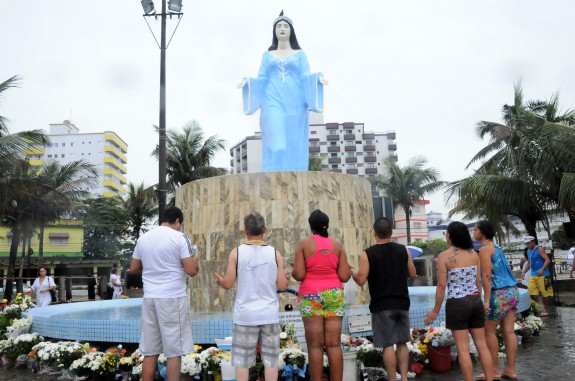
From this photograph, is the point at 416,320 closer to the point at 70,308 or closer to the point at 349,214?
the point at 349,214

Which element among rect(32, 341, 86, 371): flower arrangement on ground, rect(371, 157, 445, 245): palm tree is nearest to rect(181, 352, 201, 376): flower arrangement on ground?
rect(32, 341, 86, 371): flower arrangement on ground

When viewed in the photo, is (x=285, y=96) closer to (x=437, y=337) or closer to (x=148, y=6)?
(x=148, y=6)

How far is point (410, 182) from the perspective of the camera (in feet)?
134

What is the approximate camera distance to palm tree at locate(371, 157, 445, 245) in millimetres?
40531

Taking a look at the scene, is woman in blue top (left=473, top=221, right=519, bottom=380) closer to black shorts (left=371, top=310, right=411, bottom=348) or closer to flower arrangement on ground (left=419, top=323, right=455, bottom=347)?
flower arrangement on ground (left=419, top=323, right=455, bottom=347)

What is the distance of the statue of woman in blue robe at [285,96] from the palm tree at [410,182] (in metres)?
30.7

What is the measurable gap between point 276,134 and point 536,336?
617 cm

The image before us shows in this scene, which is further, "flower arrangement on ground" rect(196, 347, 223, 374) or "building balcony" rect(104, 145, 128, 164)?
"building balcony" rect(104, 145, 128, 164)

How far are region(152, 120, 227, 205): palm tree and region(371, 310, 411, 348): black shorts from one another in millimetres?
24002

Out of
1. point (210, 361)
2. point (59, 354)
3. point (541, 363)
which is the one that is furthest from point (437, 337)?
point (59, 354)

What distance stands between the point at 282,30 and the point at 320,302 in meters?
8.44

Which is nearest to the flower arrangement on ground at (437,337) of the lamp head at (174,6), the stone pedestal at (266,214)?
the stone pedestal at (266,214)

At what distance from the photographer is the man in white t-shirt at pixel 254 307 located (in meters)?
4.12

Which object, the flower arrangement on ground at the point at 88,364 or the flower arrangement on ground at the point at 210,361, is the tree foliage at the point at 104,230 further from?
the flower arrangement on ground at the point at 210,361
